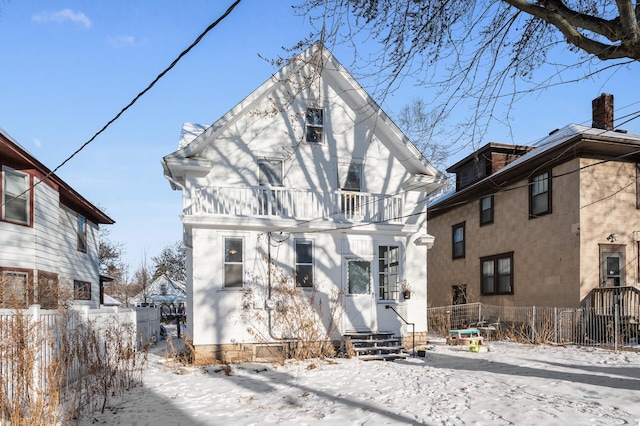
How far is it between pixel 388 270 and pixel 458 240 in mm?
9585

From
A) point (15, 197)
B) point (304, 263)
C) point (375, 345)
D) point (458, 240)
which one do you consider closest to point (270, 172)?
point (304, 263)

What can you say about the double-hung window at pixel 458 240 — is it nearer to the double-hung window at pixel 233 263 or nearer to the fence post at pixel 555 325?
the fence post at pixel 555 325

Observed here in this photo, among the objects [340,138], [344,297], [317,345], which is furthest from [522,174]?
[317,345]

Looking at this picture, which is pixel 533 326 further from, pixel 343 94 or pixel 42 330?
pixel 42 330

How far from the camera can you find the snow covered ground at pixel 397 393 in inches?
246

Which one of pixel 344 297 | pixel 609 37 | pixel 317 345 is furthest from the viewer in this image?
pixel 344 297

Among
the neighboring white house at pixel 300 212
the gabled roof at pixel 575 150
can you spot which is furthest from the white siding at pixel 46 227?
the gabled roof at pixel 575 150

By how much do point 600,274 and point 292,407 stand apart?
12.1 metres

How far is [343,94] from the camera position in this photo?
46.6 ft

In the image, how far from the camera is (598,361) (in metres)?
10.5

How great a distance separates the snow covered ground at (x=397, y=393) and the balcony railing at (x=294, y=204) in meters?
4.19

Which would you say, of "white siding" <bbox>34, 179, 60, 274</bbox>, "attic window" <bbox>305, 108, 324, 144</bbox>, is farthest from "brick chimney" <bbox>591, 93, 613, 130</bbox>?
"white siding" <bbox>34, 179, 60, 274</bbox>

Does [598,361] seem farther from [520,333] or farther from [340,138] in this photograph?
[340,138]

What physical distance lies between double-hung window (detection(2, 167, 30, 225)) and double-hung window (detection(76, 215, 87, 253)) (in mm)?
5135
